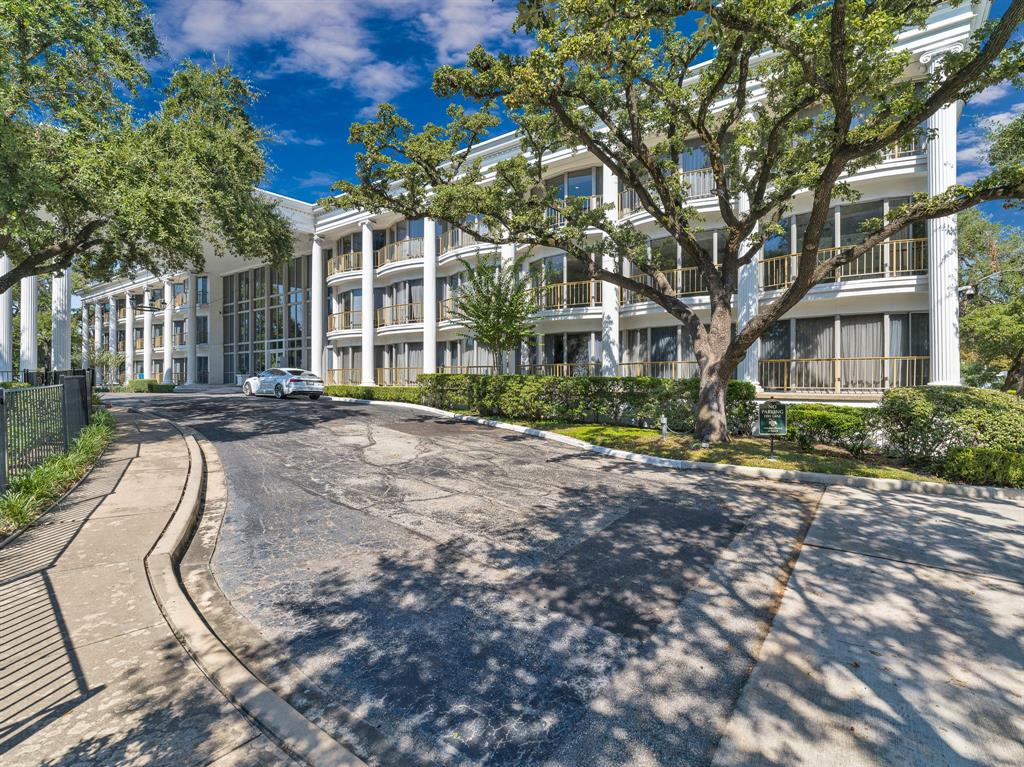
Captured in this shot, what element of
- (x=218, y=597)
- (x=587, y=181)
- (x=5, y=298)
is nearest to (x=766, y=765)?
(x=218, y=597)

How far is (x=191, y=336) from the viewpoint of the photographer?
40.8m

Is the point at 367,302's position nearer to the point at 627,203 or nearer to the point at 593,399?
the point at 627,203

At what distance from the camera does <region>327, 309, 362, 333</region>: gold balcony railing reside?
28.9m

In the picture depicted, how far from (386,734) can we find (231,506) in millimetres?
5581

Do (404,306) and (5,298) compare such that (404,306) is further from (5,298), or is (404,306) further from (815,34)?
(815,34)

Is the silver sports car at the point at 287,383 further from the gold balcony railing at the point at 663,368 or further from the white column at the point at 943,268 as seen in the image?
the white column at the point at 943,268

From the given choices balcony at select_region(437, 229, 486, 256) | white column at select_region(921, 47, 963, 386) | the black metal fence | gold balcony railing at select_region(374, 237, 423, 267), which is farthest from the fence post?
gold balcony railing at select_region(374, 237, 423, 267)

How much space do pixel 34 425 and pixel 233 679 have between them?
7490mm

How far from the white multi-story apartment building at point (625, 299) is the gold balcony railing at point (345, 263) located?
0.29 feet

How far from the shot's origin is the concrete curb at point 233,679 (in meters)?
2.53

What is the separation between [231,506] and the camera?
702cm

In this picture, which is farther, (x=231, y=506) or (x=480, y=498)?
(x=480, y=498)

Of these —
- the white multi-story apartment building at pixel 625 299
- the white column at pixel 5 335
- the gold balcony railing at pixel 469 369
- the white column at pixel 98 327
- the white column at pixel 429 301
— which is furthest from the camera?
the white column at pixel 98 327

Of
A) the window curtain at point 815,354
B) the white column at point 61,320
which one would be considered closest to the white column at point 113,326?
the white column at point 61,320
